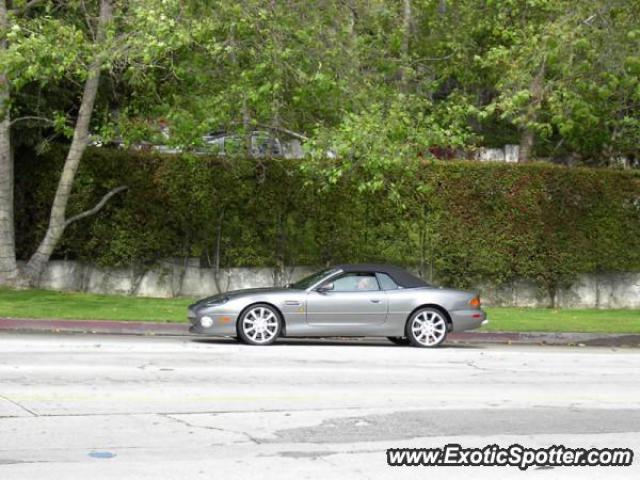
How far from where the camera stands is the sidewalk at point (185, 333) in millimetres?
18594

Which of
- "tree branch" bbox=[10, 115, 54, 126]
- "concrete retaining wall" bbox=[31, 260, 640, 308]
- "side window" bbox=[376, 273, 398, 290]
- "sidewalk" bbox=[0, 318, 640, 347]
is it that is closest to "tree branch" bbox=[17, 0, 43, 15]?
"tree branch" bbox=[10, 115, 54, 126]

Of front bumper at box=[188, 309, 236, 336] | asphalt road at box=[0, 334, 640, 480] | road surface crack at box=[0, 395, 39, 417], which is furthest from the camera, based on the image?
front bumper at box=[188, 309, 236, 336]

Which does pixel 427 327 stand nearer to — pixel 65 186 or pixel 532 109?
pixel 532 109

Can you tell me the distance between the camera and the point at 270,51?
20578 mm

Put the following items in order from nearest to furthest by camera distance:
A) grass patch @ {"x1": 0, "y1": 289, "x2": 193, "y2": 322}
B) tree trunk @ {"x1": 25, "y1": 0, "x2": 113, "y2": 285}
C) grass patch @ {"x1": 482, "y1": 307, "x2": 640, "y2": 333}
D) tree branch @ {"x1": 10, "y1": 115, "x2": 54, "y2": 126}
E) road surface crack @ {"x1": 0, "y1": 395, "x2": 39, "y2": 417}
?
1. road surface crack @ {"x1": 0, "y1": 395, "x2": 39, "y2": 417}
2. grass patch @ {"x1": 0, "y1": 289, "x2": 193, "y2": 322}
3. grass patch @ {"x1": 482, "y1": 307, "x2": 640, "y2": 333}
4. tree branch @ {"x1": 10, "y1": 115, "x2": 54, "y2": 126}
5. tree trunk @ {"x1": 25, "y1": 0, "x2": 113, "y2": 285}

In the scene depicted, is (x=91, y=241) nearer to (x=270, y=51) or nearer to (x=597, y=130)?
(x=270, y=51)

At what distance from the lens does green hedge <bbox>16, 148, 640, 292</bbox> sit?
2517 centimetres

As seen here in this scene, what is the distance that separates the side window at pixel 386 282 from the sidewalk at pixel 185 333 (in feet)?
7.85

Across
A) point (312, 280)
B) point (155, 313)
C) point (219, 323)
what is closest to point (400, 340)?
point (312, 280)

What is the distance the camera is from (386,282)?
17469 millimetres

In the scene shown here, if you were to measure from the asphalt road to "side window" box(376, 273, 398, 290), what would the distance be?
1.82 metres

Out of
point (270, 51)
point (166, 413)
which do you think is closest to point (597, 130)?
point (270, 51)

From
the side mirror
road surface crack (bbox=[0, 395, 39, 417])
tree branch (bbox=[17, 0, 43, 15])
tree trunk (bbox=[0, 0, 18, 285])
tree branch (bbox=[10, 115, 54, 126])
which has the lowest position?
road surface crack (bbox=[0, 395, 39, 417])

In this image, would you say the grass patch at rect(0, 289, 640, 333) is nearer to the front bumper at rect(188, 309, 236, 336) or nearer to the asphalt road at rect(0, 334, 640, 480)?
the front bumper at rect(188, 309, 236, 336)
